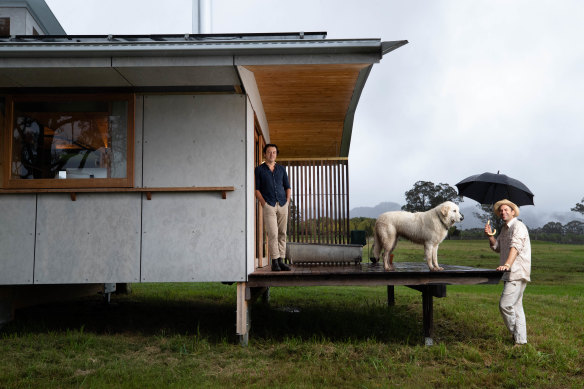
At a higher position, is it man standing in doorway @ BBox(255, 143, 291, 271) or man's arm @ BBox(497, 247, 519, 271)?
man standing in doorway @ BBox(255, 143, 291, 271)

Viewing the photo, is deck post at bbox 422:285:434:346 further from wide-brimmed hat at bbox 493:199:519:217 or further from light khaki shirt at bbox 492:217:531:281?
wide-brimmed hat at bbox 493:199:519:217

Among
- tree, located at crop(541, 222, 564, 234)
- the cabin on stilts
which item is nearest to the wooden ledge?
the cabin on stilts

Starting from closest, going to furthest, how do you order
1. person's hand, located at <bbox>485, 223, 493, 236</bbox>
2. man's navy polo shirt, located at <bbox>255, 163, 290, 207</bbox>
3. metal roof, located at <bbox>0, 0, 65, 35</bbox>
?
person's hand, located at <bbox>485, 223, 493, 236</bbox>, man's navy polo shirt, located at <bbox>255, 163, 290, 207</bbox>, metal roof, located at <bbox>0, 0, 65, 35</bbox>

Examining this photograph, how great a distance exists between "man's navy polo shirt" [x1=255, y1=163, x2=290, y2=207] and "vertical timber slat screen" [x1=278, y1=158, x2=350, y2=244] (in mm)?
3635

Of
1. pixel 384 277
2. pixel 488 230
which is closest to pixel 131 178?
pixel 384 277

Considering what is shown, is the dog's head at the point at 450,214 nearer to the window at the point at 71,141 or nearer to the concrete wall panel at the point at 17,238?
the window at the point at 71,141

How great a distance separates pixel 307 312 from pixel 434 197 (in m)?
33.4

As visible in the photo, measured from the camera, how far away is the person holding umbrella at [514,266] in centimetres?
529

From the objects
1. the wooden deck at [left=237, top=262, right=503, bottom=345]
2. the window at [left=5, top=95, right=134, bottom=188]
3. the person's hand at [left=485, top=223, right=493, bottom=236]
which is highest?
the window at [left=5, top=95, right=134, bottom=188]

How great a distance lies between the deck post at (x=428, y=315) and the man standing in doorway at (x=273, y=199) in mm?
1736

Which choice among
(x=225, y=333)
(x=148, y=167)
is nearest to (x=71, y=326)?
(x=225, y=333)

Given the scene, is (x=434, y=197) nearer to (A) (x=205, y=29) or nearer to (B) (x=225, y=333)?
(A) (x=205, y=29)

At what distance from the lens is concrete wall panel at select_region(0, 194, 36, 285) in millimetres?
5520

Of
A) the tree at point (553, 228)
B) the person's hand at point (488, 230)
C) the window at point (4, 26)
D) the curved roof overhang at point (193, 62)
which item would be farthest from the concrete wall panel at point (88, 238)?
the tree at point (553, 228)
